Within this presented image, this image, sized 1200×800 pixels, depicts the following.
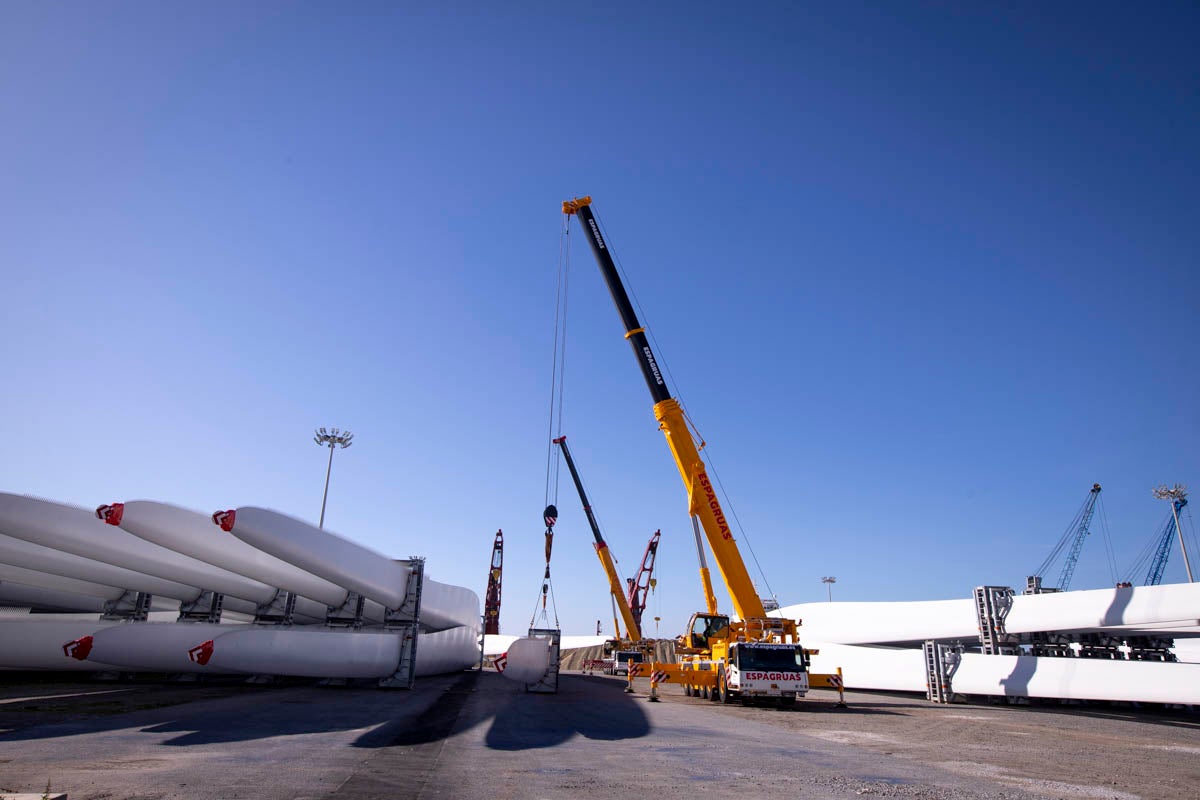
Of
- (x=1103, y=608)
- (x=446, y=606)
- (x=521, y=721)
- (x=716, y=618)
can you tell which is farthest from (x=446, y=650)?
(x=1103, y=608)

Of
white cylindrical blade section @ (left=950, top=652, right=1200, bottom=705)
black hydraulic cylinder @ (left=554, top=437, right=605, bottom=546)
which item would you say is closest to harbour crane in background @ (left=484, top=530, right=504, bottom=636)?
black hydraulic cylinder @ (left=554, top=437, right=605, bottom=546)

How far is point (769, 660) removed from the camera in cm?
1902

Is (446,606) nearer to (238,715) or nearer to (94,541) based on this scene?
(94,541)

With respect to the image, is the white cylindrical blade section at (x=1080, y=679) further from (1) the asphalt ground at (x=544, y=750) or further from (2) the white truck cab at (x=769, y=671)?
(2) the white truck cab at (x=769, y=671)

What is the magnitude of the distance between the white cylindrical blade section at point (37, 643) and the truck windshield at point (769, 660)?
18253 millimetres

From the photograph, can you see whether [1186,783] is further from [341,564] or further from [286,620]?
[286,620]

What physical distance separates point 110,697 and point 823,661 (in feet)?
87.9

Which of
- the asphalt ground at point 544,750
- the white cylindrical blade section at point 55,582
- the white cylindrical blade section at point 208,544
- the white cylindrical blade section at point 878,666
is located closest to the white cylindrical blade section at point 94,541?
the white cylindrical blade section at point 208,544

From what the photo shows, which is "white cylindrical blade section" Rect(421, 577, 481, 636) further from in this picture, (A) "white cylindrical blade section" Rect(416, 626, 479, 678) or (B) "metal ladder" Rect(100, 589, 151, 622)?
(B) "metal ladder" Rect(100, 589, 151, 622)

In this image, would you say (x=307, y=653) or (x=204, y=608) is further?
(x=204, y=608)

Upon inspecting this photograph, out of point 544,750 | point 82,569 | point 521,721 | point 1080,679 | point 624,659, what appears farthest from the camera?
point 624,659

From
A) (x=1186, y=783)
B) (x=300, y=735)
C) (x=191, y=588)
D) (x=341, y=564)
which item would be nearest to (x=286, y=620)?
(x=191, y=588)

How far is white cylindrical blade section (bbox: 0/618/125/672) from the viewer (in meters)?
18.5

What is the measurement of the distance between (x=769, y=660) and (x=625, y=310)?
11.5 metres
